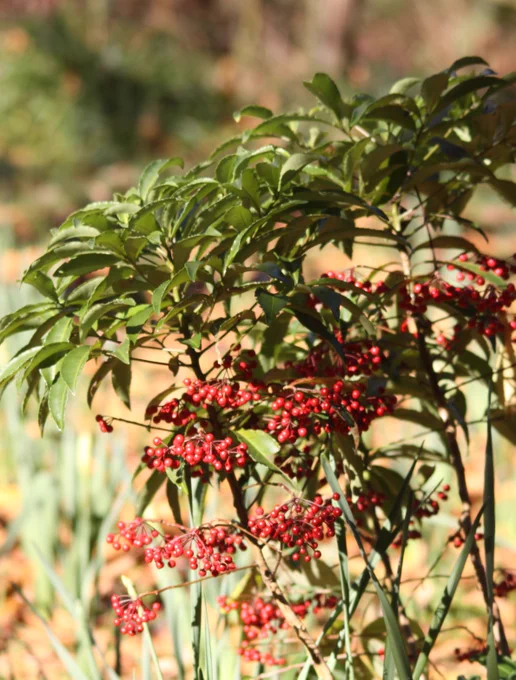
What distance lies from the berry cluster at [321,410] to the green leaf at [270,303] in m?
0.10

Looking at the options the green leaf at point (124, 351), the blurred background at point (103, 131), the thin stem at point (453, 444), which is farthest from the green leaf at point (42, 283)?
the blurred background at point (103, 131)

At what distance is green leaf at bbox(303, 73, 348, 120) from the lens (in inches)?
35.7

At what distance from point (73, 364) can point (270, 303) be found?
0.67ft

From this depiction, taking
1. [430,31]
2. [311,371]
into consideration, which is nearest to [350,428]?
[311,371]

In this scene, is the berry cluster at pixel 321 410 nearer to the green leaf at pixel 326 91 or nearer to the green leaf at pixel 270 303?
the green leaf at pixel 270 303

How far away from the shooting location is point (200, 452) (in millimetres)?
808

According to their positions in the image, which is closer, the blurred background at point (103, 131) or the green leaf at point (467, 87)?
the green leaf at point (467, 87)

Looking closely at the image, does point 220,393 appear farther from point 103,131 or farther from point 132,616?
point 103,131

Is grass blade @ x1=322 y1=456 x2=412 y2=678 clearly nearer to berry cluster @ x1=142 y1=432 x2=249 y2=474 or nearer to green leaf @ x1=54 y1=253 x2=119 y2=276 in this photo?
berry cluster @ x1=142 y1=432 x2=249 y2=474

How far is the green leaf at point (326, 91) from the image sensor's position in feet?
2.98

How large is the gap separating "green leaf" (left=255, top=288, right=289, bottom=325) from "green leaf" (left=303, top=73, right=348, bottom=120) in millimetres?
Result: 270

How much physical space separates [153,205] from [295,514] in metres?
0.35

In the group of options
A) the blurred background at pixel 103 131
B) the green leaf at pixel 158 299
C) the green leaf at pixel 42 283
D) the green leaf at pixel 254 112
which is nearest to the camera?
the green leaf at pixel 158 299

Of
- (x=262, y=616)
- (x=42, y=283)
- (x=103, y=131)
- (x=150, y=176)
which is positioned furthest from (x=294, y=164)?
(x=103, y=131)
